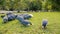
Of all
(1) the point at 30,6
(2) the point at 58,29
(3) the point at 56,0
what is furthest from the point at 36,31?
(1) the point at 30,6

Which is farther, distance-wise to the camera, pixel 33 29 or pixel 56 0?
pixel 56 0

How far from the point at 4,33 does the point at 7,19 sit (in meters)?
1.58

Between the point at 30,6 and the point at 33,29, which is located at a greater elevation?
the point at 33,29

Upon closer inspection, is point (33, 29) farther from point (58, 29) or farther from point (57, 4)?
point (57, 4)

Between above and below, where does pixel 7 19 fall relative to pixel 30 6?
above

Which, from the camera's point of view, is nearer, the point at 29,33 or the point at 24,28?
the point at 29,33

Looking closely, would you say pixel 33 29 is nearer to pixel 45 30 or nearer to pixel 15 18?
pixel 45 30

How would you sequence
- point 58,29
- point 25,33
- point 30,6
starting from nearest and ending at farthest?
point 25,33, point 58,29, point 30,6

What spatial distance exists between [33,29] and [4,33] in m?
1.04

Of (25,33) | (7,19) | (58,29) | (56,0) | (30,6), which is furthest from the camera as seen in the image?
(30,6)

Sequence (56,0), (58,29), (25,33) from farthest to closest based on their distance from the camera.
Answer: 1. (56,0)
2. (58,29)
3. (25,33)

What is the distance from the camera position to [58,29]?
6.28m

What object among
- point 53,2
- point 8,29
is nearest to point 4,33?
point 8,29

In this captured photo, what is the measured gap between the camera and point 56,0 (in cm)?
1304
